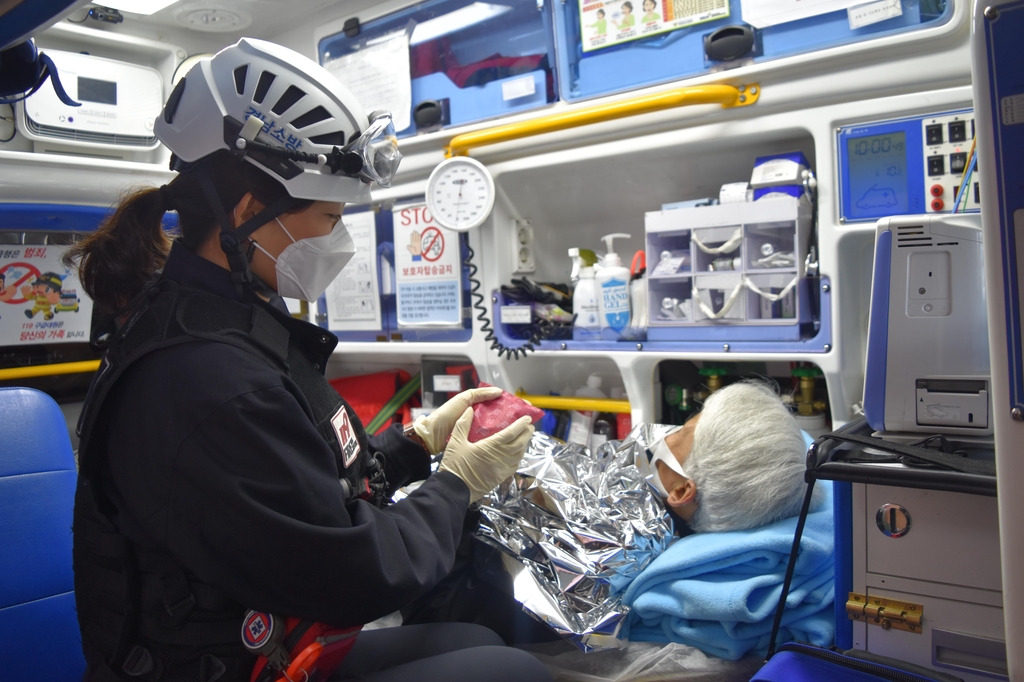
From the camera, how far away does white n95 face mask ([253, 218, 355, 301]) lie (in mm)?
1240

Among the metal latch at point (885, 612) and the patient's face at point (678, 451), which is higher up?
the patient's face at point (678, 451)

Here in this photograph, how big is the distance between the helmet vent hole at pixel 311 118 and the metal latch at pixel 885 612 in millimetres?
1294

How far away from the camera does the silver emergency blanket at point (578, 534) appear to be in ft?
4.88

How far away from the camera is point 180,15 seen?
2809 millimetres

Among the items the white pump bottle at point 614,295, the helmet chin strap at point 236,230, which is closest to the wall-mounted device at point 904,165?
the white pump bottle at point 614,295

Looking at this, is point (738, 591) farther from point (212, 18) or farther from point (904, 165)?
point (212, 18)

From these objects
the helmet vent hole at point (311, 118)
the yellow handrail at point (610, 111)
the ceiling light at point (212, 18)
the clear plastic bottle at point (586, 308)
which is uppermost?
the ceiling light at point (212, 18)

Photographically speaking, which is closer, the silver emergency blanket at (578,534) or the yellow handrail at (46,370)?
the silver emergency blanket at (578,534)

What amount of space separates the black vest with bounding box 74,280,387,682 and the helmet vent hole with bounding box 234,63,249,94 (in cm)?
37

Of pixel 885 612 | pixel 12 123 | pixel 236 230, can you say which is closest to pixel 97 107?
pixel 12 123

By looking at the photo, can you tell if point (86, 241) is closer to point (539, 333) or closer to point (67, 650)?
point (67, 650)

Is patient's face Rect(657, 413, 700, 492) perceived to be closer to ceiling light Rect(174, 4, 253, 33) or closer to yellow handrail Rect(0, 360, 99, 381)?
yellow handrail Rect(0, 360, 99, 381)

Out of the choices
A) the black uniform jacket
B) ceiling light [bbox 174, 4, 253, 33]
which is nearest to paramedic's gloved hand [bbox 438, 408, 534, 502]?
the black uniform jacket

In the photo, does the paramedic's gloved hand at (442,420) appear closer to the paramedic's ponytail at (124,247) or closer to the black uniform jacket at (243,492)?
the black uniform jacket at (243,492)
